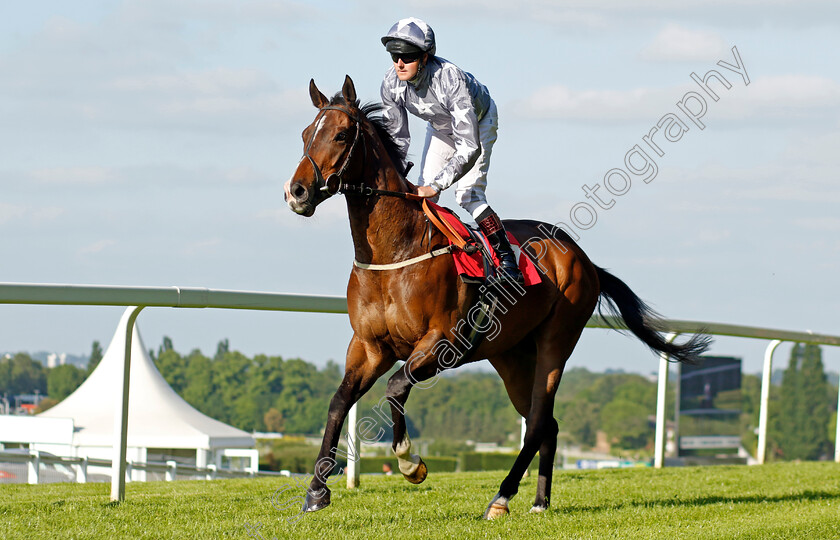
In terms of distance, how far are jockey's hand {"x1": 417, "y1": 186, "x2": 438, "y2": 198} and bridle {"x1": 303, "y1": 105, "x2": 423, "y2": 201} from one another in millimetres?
54

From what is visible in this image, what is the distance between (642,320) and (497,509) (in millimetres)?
1977

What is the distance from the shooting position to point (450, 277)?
4.36 meters

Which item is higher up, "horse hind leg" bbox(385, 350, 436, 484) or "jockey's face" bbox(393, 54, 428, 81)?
"jockey's face" bbox(393, 54, 428, 81)

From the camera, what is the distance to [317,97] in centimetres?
429

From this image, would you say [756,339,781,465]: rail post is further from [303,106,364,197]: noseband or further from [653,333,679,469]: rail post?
[303,106,364,197]: noseband

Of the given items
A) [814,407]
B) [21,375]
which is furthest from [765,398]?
[814,407]

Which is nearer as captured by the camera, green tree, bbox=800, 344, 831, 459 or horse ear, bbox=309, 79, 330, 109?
horse ear, bbox=309, 79, 330, 109

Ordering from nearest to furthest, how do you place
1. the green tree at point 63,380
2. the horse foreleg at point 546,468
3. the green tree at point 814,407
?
the horse foreleg at point 546,468 → the green tree at point 63,380 → the green tree at point 814,407

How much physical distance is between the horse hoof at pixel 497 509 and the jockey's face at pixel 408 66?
212cm

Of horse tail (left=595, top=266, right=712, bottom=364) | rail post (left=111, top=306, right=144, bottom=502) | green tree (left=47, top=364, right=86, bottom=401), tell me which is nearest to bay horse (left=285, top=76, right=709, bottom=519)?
rail post (left=111, top=306, right=144, bottom=502)

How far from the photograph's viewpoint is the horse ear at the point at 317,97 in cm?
426

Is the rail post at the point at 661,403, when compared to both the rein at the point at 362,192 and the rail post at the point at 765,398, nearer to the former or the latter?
the rail post at the point at 765,398

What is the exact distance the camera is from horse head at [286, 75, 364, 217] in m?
3.85

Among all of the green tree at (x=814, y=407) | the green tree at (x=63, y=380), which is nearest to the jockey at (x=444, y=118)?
the green tree at (x=63, y=380)
